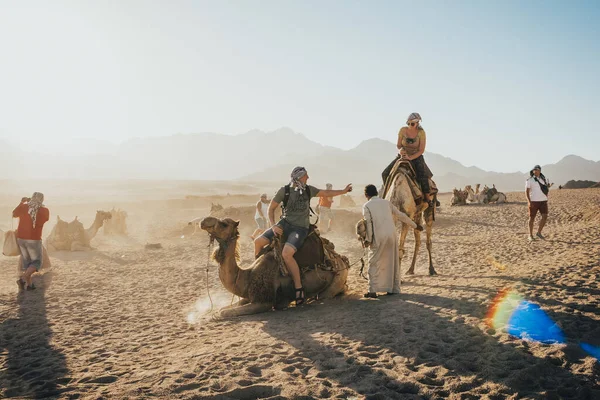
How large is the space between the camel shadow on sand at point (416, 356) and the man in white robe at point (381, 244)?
75 cm

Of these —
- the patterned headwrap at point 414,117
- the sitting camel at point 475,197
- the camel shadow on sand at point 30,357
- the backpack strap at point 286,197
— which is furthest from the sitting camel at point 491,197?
the camel shadow on sand at point 30,357

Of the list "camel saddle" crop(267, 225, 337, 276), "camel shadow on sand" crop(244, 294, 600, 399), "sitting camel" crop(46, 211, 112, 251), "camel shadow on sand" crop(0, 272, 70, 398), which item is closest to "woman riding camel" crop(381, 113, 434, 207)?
"camel saddle" crop(267, 225, 337, 276)

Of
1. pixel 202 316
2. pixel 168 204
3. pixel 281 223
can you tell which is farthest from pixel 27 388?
pixel 168 204

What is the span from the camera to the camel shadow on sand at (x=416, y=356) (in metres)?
3.70

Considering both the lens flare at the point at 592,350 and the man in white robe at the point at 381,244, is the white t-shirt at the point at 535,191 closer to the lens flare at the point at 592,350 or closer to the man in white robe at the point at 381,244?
the man in white robe at the point at 381,244

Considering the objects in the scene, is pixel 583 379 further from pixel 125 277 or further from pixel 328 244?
pixel 125 277

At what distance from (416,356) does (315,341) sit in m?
1.30

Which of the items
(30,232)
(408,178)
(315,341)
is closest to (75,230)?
(30,232)

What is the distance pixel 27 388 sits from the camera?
423cm

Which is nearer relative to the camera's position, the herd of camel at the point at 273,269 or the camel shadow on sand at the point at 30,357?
the camel shadow on sand at the point at 30,357

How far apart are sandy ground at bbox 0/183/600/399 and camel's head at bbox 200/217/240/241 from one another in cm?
135

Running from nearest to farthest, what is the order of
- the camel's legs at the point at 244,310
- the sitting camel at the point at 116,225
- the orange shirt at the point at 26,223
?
the camel's legs at the point at 244,310, the orange shirt at the point at 26,223, the sitting camel at the point at 116,225

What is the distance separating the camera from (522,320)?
5.07m

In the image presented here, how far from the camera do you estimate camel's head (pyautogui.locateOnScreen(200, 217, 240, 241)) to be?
629 cm
